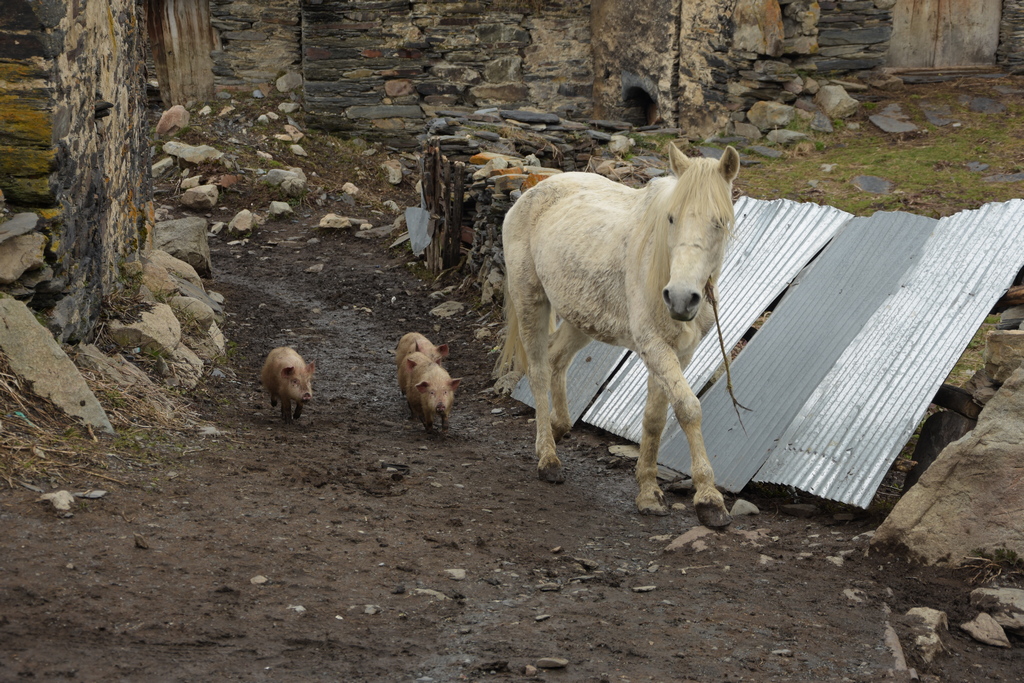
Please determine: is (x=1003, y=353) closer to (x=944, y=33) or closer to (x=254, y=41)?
(x=944, y=33)

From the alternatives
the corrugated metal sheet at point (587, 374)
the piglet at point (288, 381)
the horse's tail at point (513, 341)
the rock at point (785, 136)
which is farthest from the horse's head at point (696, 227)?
the rock at point (785, 136)

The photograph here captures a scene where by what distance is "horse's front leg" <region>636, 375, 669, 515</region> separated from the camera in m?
5.79

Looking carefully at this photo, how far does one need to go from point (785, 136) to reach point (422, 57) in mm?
6627

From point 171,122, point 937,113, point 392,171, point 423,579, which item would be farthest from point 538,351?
point 171,122

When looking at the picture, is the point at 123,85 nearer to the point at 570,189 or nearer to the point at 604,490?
the point at 570,189

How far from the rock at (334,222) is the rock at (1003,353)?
33.2 ft

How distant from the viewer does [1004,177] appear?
11.1 metres

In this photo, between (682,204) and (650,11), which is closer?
(682,204)

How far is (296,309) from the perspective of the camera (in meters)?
10.8

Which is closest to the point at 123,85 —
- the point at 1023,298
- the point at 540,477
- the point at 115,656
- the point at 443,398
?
the point at 443,398

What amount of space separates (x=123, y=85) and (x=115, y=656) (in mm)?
6334

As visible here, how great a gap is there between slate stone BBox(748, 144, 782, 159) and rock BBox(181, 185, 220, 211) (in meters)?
7.98

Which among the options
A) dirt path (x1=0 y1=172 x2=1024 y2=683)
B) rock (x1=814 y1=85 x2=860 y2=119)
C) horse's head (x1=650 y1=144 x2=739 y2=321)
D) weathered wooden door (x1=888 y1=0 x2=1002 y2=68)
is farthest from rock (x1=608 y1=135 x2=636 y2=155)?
horse's head (x1=650 y1=144 x2=739 y2=321)

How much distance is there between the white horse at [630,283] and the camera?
495 cm
